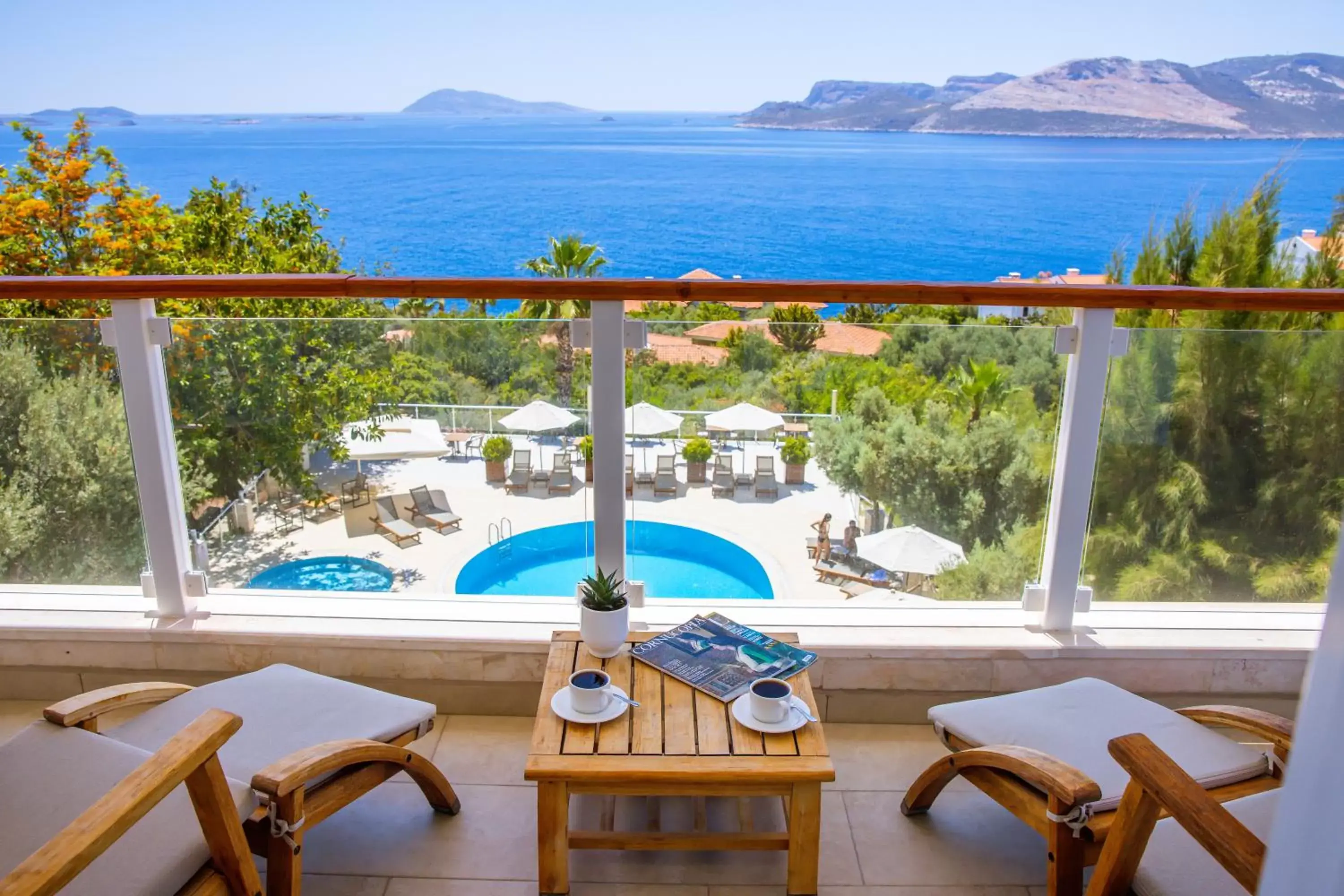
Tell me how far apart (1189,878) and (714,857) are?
0.95 m

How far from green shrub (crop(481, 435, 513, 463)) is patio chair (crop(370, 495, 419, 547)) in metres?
0.30

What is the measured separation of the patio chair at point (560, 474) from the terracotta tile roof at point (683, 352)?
1.22ft

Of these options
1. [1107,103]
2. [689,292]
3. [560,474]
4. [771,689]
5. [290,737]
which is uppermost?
[1107,103]

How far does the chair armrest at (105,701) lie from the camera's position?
1.88m

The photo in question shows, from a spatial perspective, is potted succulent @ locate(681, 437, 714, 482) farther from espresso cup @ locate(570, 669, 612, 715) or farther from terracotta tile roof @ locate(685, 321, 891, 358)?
espresso cup @ locate(570, 669, 612, 715)

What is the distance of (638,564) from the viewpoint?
265 centimetres

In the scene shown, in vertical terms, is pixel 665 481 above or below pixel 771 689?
above

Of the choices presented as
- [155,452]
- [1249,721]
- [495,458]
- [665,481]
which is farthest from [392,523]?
[1249,721]

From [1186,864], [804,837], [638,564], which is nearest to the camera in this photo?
[1186,864]

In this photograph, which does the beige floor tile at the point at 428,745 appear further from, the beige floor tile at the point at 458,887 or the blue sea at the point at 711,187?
the blue sea at the point at 711,187

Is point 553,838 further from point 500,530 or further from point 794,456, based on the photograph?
point 794,456

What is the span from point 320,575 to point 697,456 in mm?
1107

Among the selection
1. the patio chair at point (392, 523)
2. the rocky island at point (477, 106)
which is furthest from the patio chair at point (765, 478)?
the rocky island at point (477, 106)

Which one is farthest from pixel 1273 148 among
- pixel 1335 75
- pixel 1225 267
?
pixel 1225 267
